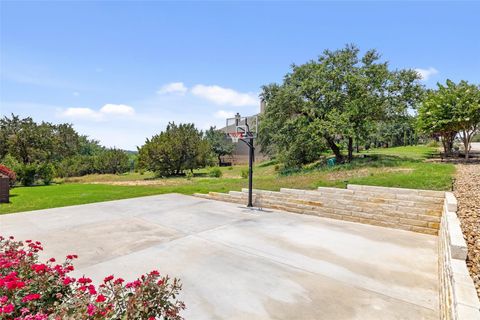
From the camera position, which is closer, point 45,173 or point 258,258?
point 258,258

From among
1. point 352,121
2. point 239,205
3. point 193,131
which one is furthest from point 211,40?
point 193,131

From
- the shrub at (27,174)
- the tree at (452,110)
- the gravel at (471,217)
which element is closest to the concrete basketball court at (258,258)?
the gravel at (471,217)

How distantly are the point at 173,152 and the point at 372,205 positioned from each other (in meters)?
18.9

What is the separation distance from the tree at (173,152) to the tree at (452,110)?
17692 mm

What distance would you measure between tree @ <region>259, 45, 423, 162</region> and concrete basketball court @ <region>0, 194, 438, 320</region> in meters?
9.10

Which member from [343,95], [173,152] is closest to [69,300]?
[343,95]

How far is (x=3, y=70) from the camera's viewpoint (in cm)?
942

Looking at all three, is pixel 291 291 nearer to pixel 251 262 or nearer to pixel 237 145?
pixel 251 262

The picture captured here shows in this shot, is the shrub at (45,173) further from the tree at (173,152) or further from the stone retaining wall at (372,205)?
the stone retaining wall at (372,205)

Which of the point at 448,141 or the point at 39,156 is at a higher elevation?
the point at 448,141

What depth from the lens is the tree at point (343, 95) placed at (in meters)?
14.4

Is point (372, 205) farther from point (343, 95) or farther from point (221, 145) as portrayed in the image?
point (221, 145)

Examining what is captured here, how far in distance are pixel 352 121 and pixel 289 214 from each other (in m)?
9.85

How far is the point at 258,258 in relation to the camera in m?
4.29
